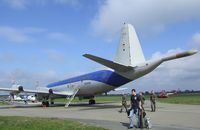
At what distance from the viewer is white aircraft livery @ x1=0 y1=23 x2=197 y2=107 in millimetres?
34500

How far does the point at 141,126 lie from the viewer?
58.0 feet

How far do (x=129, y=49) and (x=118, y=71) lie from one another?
272 cm

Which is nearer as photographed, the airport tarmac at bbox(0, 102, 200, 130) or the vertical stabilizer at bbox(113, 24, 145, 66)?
the airport tarmac at bbox(0, 102, 200, 130)

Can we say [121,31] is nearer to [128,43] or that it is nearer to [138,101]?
[128,43]

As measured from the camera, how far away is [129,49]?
122ft

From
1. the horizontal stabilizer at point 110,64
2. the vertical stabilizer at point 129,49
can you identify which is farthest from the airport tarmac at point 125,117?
the vertical stabilizer at point 129,49

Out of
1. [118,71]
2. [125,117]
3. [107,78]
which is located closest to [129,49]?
[118,71]

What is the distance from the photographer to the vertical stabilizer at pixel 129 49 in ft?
120

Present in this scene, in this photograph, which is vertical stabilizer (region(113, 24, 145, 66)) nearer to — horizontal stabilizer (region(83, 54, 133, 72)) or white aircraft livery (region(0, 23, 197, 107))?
white aircraft livery (region(0, 23, 197, 107))

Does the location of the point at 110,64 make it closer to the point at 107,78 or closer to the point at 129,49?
the point at 129,49

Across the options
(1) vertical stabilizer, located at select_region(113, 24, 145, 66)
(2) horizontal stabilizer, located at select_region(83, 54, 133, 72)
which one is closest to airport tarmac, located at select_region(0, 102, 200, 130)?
(2) horizontal stabilizer, located at select_region(83, 54, 133, 72)

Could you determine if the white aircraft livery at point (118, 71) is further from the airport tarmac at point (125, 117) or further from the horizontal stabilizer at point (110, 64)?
the airport tarmac at point (125, 117)

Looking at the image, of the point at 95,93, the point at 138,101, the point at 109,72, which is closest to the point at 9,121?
the point at 138,101

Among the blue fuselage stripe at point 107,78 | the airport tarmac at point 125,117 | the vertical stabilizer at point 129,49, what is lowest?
the airport tarmac at point 125,117
